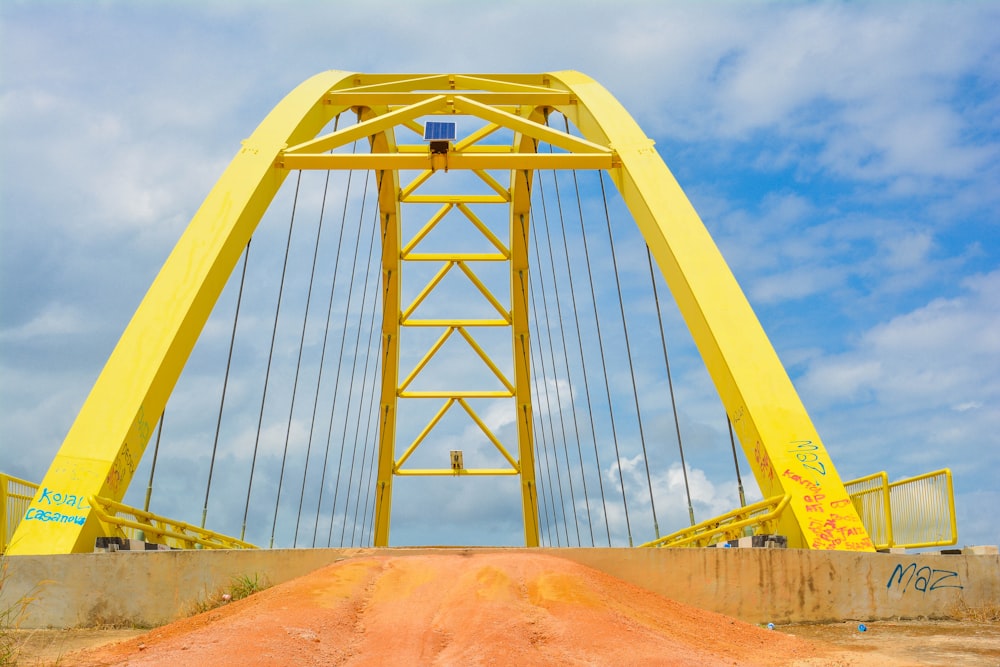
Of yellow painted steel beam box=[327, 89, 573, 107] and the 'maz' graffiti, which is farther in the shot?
yellow painted steel beam box=[327, 89, 573, 107]

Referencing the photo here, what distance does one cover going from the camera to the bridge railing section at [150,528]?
1071cm

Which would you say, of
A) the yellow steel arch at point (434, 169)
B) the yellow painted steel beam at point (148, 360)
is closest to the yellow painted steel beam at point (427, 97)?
the yellow steel arch at point (434, 169)

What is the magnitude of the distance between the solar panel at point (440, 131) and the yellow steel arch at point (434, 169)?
12.2 inches

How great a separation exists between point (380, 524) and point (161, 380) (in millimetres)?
20038

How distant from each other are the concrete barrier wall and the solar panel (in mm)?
8557

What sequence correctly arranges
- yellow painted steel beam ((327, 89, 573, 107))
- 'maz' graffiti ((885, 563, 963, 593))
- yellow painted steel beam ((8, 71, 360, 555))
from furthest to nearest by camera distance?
1. yellow painted steel beam ((327, 89, 573, 107))
2. yellow painted steel beam ((8, 71, 360, 555))
3. 'maz' graffiti ((885, 563, 963, 593))

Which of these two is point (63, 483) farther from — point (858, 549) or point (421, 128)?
point (421, 128)

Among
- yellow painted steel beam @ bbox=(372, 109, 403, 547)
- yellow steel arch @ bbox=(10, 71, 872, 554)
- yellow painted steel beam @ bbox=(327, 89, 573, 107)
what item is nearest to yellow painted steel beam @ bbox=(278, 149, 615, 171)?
yellow steel arch @ bbox=(10, 71, 872, 554)

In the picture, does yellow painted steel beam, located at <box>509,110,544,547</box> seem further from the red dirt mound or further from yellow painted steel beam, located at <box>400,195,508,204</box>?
the red dirt mound

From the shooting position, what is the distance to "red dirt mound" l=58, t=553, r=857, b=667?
652cm

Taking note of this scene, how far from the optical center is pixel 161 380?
12156mm

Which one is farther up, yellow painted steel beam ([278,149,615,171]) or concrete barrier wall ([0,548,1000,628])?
yellow painted steel beam ([278,149,615,171])

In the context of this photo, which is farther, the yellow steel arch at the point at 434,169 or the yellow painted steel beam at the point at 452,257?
the yellow painted steel beam at the point at 452,257

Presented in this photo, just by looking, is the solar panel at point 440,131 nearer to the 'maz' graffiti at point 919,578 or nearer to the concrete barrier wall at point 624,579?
the concrete barrier wall at point 624,579
